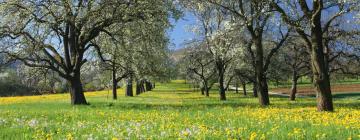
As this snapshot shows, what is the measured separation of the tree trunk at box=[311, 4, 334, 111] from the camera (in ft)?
74.7

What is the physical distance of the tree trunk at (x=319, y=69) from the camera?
2277 centimetres

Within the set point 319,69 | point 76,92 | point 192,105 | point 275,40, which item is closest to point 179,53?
point 275,40

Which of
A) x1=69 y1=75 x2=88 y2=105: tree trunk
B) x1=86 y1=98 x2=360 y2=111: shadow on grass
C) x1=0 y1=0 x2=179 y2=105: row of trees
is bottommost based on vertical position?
x1=86 y1=98 x2=360 y2=111: shadow on grass

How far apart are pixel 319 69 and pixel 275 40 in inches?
1022

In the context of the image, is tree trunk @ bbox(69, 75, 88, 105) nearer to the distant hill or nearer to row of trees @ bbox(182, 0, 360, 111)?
row of trees @ bbox(182, 0, 360, 111)

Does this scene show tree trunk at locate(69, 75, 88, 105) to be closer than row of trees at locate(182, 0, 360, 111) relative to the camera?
No

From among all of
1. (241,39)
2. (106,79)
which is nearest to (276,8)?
(241,39)

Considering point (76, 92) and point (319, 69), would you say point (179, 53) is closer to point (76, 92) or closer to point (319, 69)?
point (76, 92)

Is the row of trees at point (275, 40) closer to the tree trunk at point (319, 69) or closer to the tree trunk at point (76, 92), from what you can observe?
the tree trunk at point (319, 69)

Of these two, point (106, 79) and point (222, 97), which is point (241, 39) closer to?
point (222, 97)

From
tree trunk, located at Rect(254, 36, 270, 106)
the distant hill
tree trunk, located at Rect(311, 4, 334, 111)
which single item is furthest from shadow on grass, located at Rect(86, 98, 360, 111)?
the distant hill

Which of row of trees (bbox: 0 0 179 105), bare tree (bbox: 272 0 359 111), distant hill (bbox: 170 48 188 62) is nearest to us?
bare tree (bbox: 272 0 359 111)

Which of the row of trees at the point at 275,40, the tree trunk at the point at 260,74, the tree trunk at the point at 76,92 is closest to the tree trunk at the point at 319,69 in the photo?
the row of trees at the point at 275,40

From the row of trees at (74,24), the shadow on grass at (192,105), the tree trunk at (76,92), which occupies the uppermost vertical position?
the row of trees at (74,24)
